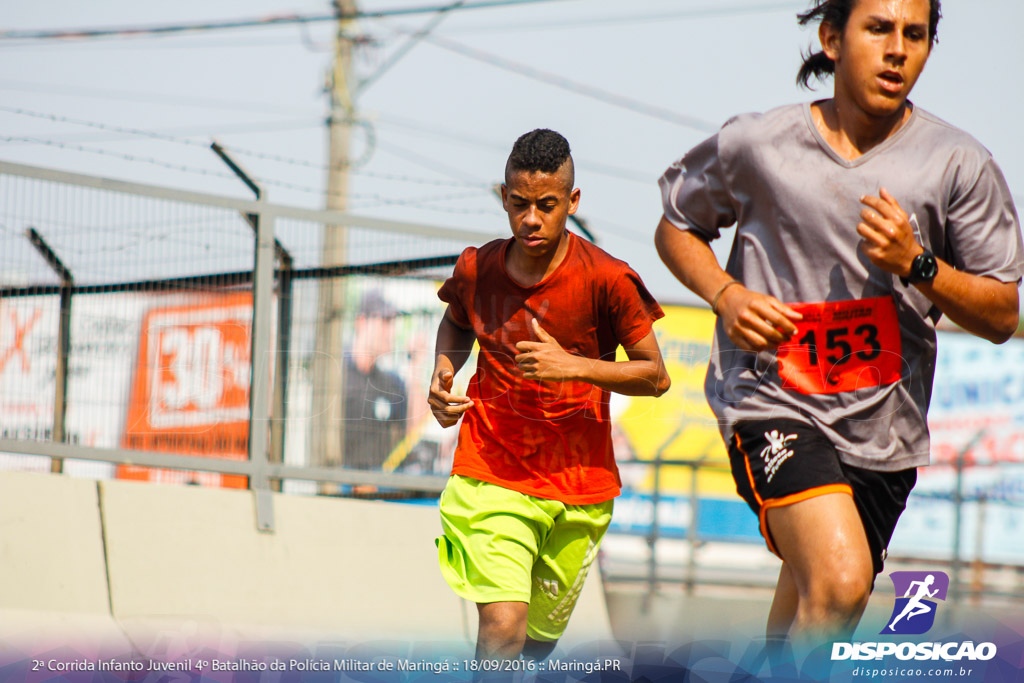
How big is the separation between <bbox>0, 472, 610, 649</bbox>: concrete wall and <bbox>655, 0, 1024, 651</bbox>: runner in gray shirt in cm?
316

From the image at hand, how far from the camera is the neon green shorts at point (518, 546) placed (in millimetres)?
3395

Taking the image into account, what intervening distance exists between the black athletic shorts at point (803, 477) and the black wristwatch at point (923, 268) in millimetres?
513

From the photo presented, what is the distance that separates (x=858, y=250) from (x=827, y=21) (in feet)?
2.36

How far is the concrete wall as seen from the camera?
5.46 metres

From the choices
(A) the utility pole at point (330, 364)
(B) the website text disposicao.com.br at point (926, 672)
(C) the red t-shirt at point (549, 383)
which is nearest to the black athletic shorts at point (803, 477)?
(B) the website text disposicao.com.br at point (926, 672)

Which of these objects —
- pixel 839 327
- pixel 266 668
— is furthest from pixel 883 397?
pixel 266 668

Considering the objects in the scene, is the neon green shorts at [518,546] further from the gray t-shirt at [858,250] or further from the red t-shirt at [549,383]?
the gray t-shirt at [858,250]

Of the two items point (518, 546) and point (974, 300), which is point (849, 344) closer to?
point (974, 300)

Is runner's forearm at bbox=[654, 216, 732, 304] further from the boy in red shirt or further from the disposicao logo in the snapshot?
the disposicao logo

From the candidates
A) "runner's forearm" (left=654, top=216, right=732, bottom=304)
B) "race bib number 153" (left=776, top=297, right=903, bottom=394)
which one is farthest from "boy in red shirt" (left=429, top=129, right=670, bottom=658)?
"race bib number 153" (left=776, top=297, right=903, bottom=394)

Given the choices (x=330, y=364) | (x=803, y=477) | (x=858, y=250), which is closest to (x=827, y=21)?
(x=858, y=250)

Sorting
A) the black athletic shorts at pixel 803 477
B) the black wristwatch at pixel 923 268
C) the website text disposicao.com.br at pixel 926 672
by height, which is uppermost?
the black wristwatch at pixel 923 268

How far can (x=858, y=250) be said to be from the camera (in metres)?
2.98

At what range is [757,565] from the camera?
1373 centimetres
